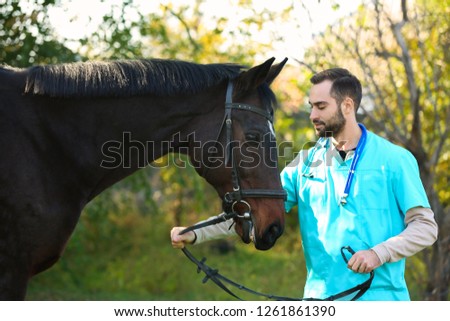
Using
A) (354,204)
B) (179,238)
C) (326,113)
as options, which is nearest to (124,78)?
(179,238)

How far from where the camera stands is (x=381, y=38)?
6426mm

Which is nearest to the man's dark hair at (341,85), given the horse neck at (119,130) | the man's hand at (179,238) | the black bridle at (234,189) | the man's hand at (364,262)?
the black bridle at (234,189)

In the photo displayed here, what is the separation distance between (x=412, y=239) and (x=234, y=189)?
3.50 feet

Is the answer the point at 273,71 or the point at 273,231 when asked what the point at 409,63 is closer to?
the point at 273,71

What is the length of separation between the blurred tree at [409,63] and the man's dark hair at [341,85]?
8.87ft

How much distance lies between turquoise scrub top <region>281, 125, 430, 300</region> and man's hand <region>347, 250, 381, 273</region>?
0.20m

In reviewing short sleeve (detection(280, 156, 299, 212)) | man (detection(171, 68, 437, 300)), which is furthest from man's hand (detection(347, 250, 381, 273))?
short sleeve (detection(280, 156, 299, 212))

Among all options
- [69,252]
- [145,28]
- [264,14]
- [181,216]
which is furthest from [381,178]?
[181,216]

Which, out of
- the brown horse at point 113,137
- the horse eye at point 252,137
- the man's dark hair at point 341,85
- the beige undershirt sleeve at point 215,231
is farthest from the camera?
the beige undershirt sleeve at point 215,231

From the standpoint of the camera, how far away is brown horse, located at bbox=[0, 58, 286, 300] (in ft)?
10.9

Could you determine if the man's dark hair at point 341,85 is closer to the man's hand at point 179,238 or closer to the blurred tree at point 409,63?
the man's hand at point 179,238

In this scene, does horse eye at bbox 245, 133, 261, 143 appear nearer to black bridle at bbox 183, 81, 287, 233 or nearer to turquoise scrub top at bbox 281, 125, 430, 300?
black bridle at bbox 183, 81, 287, 233

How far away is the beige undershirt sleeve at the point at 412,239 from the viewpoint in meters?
3.06

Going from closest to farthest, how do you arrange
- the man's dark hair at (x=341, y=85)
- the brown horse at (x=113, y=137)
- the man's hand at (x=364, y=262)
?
Result: the man's hand at (x=364, y=262)
the brown horse at (x=113, y=137)
the man's dark hair at (x=341, y=85)
